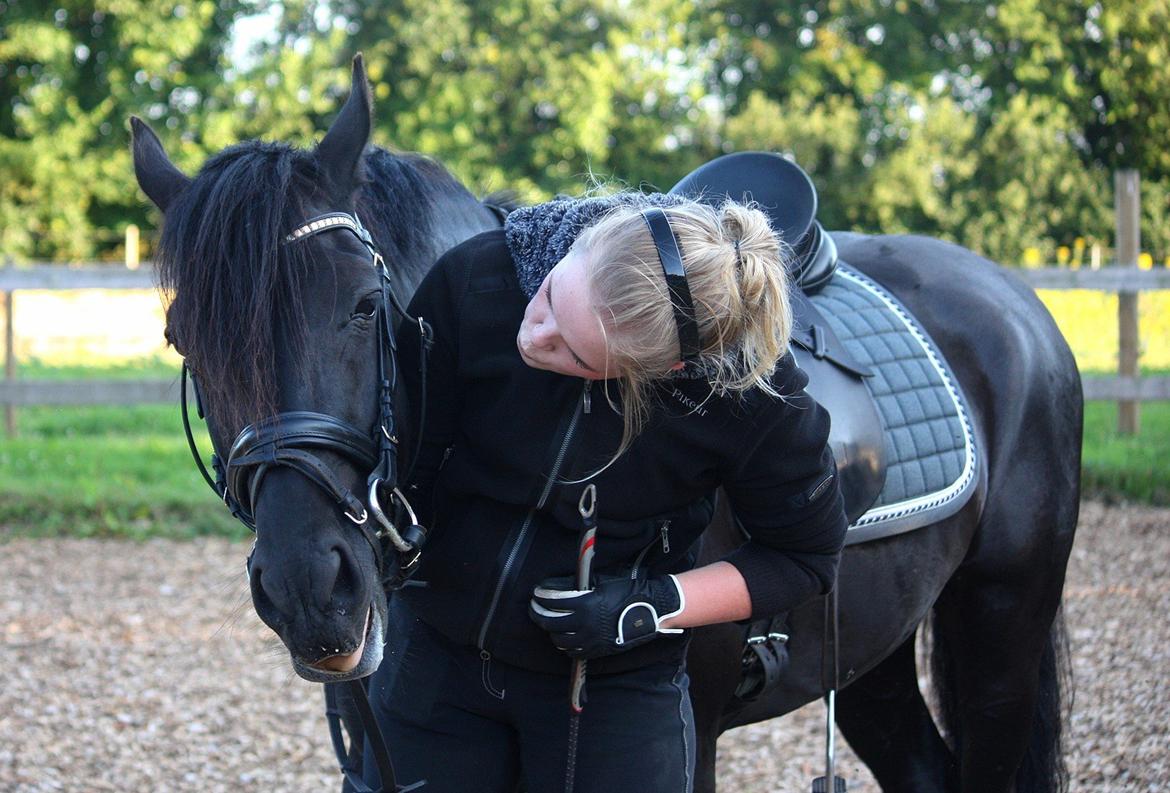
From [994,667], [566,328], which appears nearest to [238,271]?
[566,328]

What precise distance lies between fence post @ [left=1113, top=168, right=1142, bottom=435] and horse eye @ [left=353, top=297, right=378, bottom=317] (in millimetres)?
7207

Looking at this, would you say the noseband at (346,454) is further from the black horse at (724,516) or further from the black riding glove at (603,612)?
the black riding glove at (603,612)

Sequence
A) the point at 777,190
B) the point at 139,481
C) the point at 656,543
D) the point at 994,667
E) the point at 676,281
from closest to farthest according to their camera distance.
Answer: the point at 676,281, the point at 656,543, the point at 777,190, the point at 994,667, the point at 139,481

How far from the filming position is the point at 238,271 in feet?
5.20

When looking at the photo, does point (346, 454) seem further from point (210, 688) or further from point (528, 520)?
point (210, 688)

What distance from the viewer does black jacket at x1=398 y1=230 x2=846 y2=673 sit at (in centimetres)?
163

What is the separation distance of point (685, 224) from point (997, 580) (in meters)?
1.59

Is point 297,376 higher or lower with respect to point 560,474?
higher

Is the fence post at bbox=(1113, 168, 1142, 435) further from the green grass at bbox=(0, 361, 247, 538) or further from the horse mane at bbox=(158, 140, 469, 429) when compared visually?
the horse mane at bbox=(158, 140, 469, 429)

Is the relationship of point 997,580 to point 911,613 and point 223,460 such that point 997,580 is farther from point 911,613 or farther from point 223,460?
point 223,460

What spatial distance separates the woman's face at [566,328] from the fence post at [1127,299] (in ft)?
23.5

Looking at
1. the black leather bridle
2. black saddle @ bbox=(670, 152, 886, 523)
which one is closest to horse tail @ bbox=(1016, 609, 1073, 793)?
black saddle @ bbox=(670, 152, 886, 523)

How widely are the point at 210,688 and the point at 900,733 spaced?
9.64 feet

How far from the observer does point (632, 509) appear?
166cm
